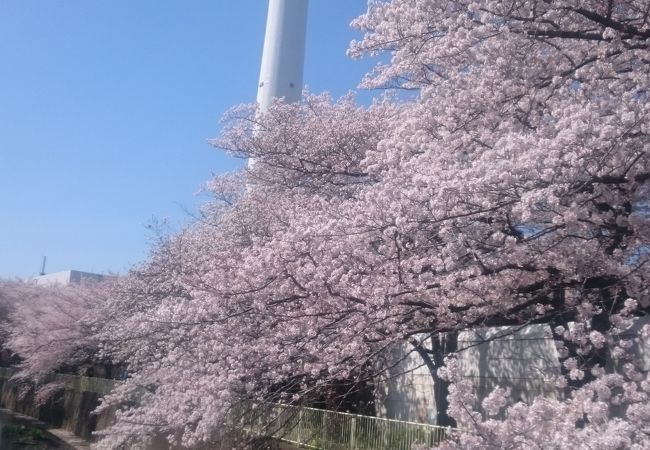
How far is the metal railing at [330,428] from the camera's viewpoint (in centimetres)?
934

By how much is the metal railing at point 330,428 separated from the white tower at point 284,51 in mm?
15783

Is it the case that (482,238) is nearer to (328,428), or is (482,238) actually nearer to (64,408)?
(328,428)

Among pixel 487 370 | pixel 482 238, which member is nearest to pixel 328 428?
pixel 487 370

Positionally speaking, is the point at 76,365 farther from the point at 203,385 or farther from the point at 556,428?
the point at 556,428

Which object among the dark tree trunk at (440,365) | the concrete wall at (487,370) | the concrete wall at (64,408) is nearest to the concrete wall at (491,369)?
the concrete wall at (487,370)

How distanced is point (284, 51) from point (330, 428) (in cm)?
1878

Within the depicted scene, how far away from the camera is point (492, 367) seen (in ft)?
33.8

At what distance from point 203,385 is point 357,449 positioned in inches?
101

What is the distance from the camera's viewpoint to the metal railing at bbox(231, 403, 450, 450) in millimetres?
9344

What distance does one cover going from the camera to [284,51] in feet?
88.6

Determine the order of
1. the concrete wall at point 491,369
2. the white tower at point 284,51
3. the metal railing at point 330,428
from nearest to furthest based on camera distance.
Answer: the concrete wall at point 491,369, the metal railing at point 330,428, the white tower at point 284,51

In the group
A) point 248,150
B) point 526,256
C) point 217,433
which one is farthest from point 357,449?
point 248,150

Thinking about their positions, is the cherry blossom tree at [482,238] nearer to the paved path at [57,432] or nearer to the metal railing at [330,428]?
the metal railing at [330,428]

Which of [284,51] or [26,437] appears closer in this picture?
[26,437]
